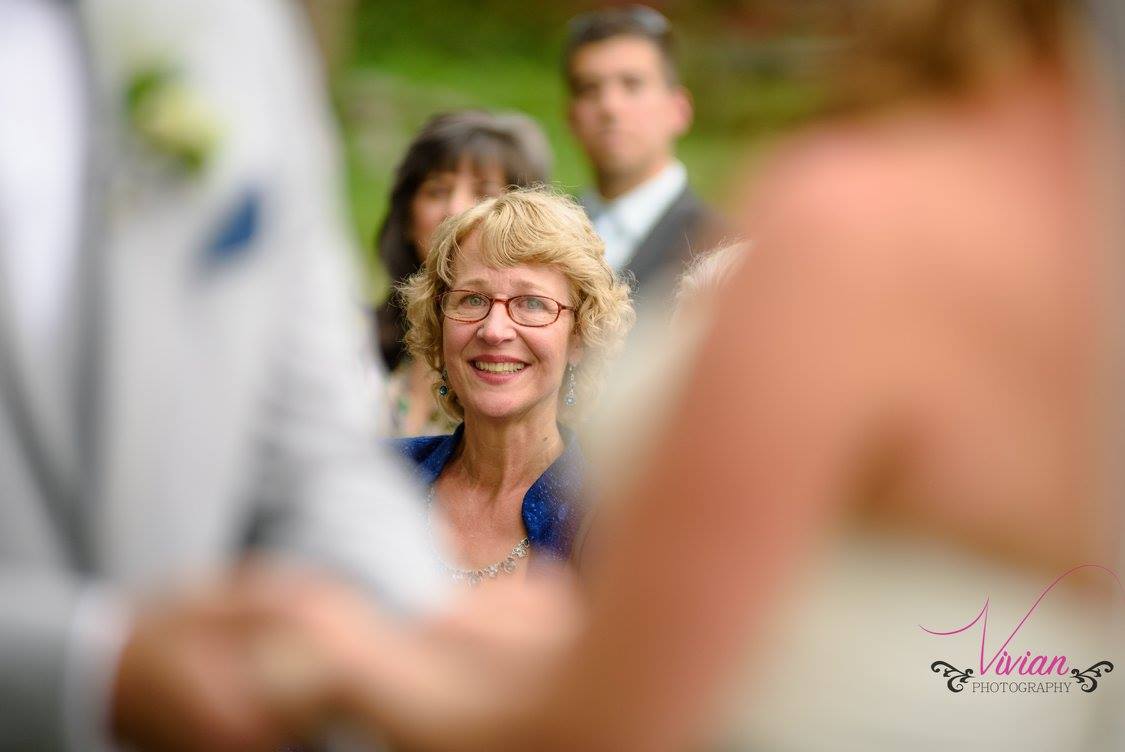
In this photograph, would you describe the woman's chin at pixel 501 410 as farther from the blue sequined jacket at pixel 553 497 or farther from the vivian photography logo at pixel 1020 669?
the vivian photography logo at pixel 1020 669

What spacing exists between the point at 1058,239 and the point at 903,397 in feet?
0.60

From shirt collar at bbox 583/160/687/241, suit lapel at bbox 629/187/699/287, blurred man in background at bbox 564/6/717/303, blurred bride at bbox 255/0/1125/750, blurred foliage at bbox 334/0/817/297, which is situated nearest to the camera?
blurred bride at bbox 255/0/1125/750

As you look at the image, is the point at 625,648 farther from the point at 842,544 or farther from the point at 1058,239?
the point at 1058,239

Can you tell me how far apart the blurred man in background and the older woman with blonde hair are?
63 cm

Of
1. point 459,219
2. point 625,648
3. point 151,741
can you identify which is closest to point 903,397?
point 625,648

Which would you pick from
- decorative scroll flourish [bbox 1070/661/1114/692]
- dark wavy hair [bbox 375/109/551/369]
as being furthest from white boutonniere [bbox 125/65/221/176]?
dark wavy hair [bbox 375/109/551/369]

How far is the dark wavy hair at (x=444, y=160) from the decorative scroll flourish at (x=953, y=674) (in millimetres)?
1953

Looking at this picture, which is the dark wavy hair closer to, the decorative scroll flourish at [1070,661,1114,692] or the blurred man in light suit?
the blurred man in light suit

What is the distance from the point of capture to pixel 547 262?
2.72 metres

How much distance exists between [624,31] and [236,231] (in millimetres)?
3352

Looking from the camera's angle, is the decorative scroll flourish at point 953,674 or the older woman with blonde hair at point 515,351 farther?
the older woman with blonde hair at point 515,351

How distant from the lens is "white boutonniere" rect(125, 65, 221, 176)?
1.13 meters

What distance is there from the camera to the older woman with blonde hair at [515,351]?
270cm

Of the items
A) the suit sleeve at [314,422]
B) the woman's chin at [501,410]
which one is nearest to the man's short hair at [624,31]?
the woman's chin at [501,410]
